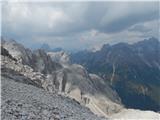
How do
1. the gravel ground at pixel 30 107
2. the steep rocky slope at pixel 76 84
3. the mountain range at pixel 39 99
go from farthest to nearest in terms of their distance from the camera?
the steep rocky slope at pixel 76 84
the mountain range at pixel 39 99
the gravel ground at pixel 30 107

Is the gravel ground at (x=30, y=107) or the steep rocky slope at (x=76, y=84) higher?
the steep rocky slope at (x=76, y=84)

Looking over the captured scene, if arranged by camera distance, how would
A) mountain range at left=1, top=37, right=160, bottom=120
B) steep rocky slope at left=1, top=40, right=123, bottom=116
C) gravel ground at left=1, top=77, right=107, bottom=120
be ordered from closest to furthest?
gravel ground at left=1, top=77, right=107, bottom=120, mountain range at left=1, top=37, right=160, bottom=120, steep rocky slope at left=1, top=40, right=123, bottom=116

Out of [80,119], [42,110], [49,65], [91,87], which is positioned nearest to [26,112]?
[42,110]

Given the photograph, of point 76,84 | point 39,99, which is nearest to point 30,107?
point 39,99

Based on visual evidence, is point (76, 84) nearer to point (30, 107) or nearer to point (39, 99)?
point (39, 99)

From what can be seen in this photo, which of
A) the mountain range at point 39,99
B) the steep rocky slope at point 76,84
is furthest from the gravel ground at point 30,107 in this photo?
the steep rocky slope at point 76,84

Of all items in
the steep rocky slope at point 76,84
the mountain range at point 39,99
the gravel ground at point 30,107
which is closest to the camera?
the gravel ground at point 30,107

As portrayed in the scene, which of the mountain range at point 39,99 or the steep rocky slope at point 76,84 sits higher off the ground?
the steep rocky slope at point 76,84

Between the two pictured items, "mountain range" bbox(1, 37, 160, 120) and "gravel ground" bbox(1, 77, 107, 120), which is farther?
"mountain range" bbox(1, 37, 160, 120)

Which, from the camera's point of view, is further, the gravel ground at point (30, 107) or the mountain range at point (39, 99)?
the mountain range at point (39, 99)

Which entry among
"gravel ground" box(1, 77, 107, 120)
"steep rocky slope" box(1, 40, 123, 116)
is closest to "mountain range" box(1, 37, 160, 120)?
"gravel ground" box(1, 77, 107, 120)

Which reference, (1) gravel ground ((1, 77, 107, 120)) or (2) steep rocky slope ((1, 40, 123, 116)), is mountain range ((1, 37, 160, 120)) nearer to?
(1) gravel ground ((1, 77, 107, 120))

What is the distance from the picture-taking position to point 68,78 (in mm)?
140750

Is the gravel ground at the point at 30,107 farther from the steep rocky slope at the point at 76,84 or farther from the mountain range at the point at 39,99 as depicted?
the steep rocky slope at the point at 76,84
